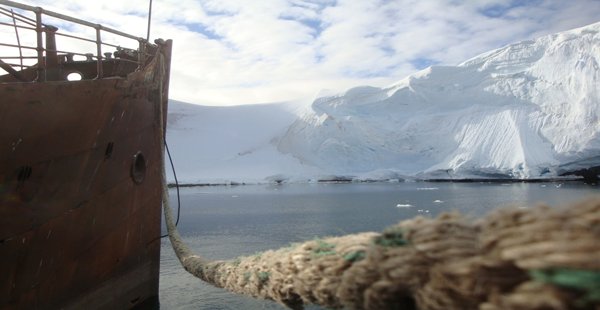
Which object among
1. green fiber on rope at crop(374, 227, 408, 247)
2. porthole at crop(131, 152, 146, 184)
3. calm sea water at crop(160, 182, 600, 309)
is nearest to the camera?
green fiber on rope at crop(374, 227, 408, 247)

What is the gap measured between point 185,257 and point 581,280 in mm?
4030

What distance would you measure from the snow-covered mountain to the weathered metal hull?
3801 centimetres

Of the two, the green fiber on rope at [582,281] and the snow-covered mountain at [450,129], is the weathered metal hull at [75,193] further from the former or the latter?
the snow-covered mountain at [450,129]

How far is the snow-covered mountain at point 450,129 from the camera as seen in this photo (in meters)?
39.1

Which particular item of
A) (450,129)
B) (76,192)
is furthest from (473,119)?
(76,192)

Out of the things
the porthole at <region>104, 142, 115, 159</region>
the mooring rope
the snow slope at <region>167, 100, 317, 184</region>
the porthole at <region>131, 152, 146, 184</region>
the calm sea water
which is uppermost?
the snow slope at <region>167, 100, 317, 184</region>

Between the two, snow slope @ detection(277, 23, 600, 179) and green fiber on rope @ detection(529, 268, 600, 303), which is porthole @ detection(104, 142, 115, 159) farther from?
snow slope @ detection(277, 23, 600, 179)

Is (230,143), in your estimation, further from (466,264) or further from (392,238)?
(466,264)

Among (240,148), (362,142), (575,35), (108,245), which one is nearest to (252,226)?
(108,245)

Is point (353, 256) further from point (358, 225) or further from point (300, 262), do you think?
point (358, 225)

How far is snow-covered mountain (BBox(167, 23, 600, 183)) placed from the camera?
128 feet

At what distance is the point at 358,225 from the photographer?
17.4m

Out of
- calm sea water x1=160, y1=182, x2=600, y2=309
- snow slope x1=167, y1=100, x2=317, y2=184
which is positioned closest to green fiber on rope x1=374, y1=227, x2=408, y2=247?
calm sea water x1=160, y1=182, x2=600, y2=309

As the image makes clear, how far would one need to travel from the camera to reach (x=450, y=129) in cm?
4647
